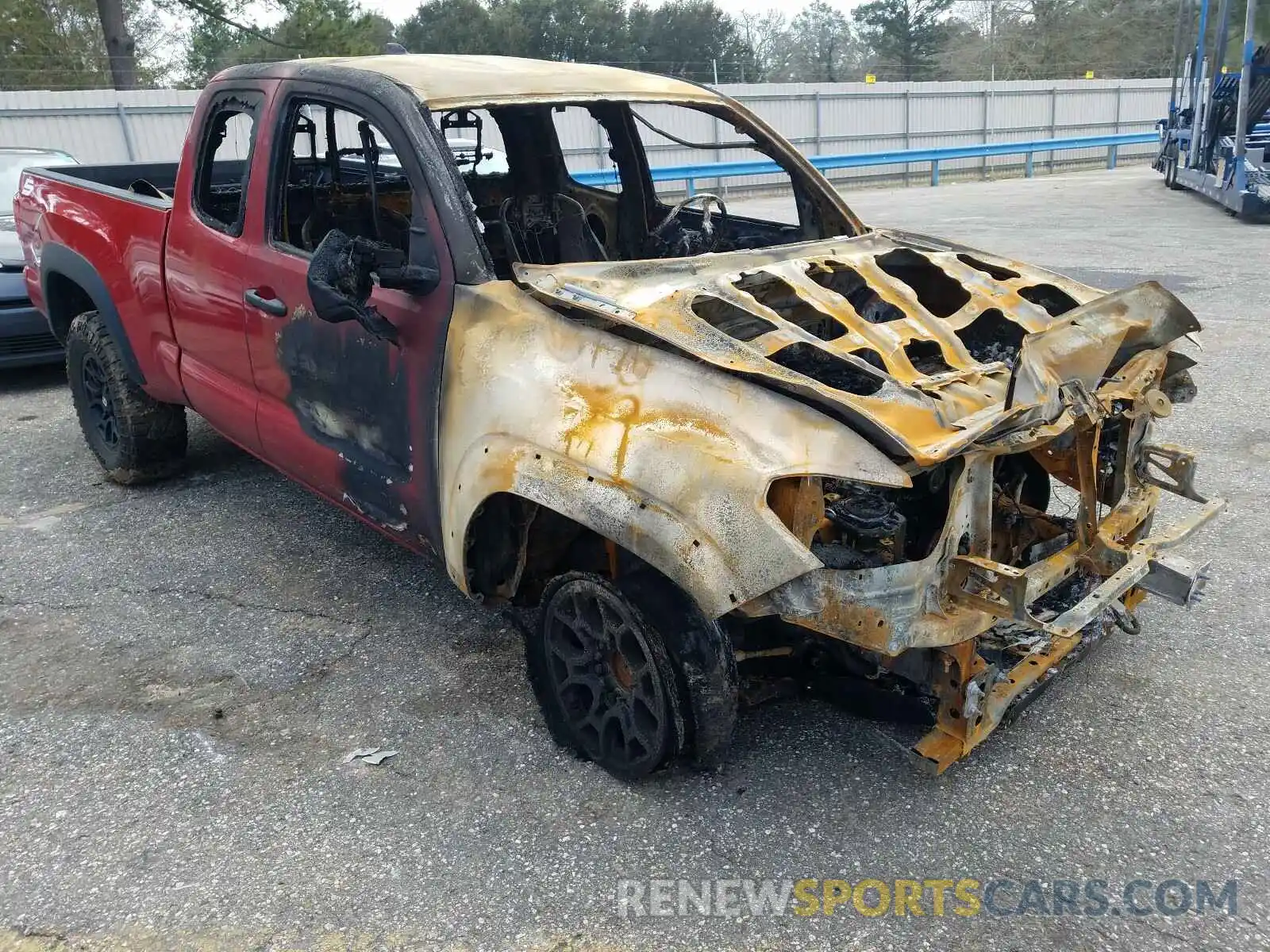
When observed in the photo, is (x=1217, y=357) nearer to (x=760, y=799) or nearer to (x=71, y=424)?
(x=760, y=799)

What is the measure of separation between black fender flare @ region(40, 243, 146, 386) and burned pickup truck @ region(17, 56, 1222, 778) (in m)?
0.54

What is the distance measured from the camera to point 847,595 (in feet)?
7.71

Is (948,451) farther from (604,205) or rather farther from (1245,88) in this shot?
(1245,88)

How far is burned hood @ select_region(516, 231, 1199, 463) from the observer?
243 centimetres

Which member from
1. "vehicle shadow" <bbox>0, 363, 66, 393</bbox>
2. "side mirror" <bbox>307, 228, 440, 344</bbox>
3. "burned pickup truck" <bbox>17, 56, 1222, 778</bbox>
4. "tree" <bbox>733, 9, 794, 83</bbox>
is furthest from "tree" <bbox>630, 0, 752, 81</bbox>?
"side mirror" <bbox>307, 228, 440, 344</bbox>

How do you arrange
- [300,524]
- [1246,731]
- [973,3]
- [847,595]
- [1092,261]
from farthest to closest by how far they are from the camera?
[973,3] < [1092,261] < [300,524] < [1246,731] < [847,595]

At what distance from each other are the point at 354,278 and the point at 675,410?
1.02 meters

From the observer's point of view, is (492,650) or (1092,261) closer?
(492,650)

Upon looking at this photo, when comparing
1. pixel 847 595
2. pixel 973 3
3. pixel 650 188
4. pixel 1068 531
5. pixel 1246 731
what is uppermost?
pixel 973 3

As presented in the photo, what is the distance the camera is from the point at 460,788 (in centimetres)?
290

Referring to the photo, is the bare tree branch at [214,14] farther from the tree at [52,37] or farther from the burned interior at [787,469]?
the burned interior at [787,469]

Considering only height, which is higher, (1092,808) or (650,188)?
(650,188)

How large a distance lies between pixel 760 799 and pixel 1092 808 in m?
0.87

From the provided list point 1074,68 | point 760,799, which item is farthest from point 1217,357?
point 1074,68
